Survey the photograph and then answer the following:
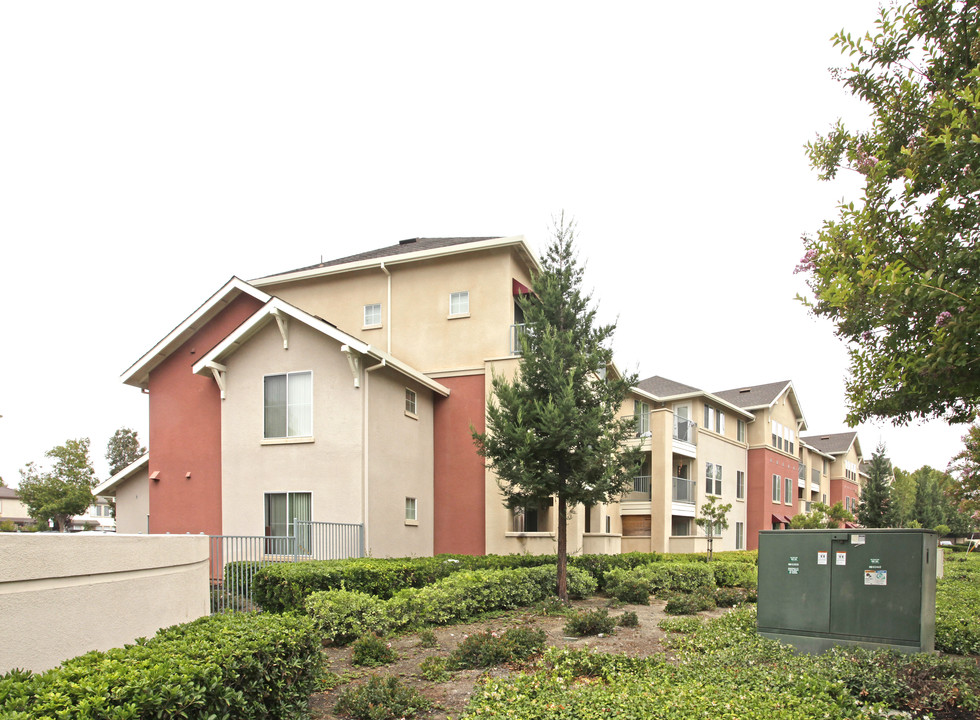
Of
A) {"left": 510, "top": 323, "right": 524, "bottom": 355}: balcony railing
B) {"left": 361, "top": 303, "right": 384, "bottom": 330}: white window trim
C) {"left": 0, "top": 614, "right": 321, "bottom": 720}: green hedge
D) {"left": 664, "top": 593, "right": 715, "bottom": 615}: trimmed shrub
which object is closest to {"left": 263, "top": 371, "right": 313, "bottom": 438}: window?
{"left": 361, "top": 303, "right": 384, "bottom": 330}: white window trim

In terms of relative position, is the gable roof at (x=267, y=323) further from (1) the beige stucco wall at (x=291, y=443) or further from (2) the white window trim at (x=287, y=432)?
(2) the white window trim at (x=287, y=432)

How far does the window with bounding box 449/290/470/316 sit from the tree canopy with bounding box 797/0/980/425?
1369cm

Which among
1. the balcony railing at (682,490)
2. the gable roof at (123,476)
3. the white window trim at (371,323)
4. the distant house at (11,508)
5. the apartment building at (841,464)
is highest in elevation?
the white window trim at (371,323)

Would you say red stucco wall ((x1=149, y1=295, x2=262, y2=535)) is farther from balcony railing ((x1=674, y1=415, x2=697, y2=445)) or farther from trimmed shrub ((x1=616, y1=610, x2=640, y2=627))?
balcony railing ((x1=674, y1=415, x2=697, y2=445))

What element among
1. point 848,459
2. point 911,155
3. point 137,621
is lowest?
point 848,459

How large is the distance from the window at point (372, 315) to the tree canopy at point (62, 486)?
123 feet

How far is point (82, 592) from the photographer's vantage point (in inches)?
229

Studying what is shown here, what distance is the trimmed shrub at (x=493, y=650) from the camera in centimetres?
909


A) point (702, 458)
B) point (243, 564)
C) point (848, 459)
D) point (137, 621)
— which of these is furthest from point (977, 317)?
point (848, 459)

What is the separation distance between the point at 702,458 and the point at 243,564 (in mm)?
27776

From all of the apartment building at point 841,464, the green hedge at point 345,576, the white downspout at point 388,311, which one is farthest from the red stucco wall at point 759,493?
the green hedge at point 345,576

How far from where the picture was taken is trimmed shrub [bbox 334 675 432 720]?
6.99 m

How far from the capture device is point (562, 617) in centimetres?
1416

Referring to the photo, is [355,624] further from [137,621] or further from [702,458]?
[702,458]
